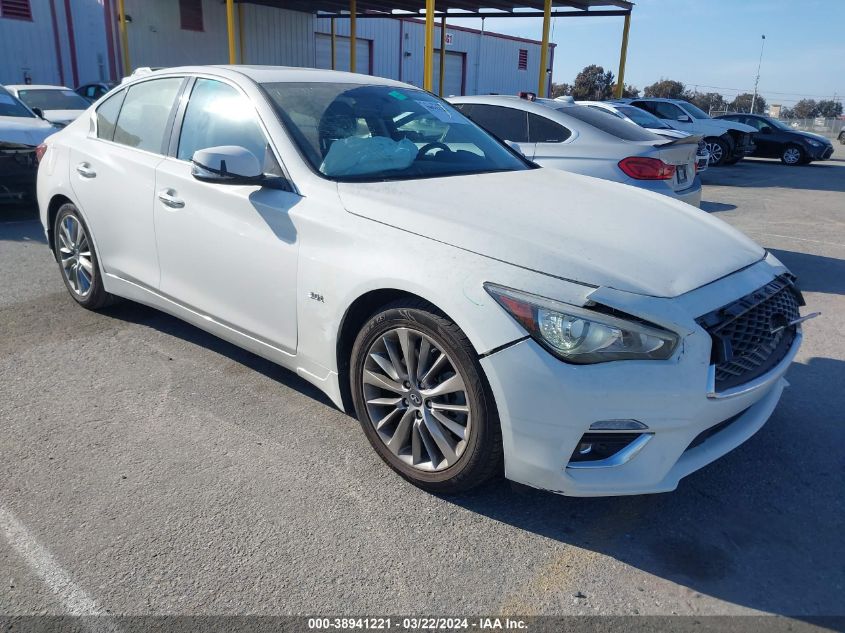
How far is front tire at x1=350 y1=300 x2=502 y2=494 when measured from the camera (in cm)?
258

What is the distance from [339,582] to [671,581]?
1145 mm

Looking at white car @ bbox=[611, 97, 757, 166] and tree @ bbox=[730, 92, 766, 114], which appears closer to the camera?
white car @ bbox=[611, 97, 757, 166]

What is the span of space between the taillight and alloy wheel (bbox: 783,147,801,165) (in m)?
16.1

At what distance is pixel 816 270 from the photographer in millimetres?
6824

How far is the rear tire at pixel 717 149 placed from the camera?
725 inches

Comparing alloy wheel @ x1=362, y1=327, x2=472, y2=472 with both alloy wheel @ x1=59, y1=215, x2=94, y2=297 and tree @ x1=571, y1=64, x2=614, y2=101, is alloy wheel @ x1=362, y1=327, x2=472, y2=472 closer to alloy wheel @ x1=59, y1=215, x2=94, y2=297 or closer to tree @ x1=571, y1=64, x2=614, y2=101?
alloy wheel @ x1=59, y1=215, x2=94, y2=297

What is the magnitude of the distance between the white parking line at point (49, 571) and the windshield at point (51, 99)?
35.0ft

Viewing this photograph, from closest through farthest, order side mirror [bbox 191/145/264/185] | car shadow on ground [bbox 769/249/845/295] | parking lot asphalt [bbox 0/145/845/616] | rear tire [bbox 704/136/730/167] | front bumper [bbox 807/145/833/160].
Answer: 1. parking lot asphalt [bbox 0/145/845/616]
2. side mirror [bbox 191/145/264/185]
3. car shadow on ground [bbox 769/249/845/295]
4. rear tire [bbox 704/136/730/167]
5. front bumper [bbox 807/145/833/160]

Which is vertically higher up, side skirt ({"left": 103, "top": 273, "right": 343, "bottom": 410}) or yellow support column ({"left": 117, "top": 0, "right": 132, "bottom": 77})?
yellow support column ({"left": 117, "top": 0, "right": 132, "bottom": 77})

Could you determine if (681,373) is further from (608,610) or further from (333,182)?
(333,182)

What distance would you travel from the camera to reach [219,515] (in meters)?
2.72

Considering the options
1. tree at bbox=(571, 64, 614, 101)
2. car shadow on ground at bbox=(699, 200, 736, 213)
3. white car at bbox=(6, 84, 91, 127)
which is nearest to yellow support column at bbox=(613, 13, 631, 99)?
car shadow on ground at bbox=(699, 200, 736, 213)

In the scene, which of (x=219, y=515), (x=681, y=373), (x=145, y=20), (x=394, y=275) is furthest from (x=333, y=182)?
(x=145, y=20)

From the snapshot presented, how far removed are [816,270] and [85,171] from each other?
644 cm
